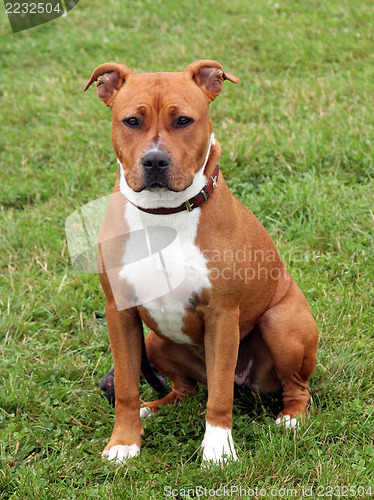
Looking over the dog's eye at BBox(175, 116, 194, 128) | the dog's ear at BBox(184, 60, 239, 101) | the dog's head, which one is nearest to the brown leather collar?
the dog's head

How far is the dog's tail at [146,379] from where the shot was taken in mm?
3809

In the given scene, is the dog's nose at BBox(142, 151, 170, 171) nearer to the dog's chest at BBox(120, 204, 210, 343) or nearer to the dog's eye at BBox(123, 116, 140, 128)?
the dog's eye at BBox(123, 116, 140, 128)

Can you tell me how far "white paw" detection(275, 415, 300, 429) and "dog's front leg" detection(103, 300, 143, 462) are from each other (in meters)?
0.77

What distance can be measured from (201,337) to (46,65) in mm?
5934

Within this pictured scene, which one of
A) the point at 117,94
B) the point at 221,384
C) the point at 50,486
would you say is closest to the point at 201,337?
the point at 221,384

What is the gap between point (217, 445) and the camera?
10.8 feet

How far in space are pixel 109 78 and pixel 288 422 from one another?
2084mm

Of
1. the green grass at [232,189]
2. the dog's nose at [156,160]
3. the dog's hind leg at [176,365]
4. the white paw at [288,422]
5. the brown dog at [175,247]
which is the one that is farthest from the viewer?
the dog's hind leg at [176,365]

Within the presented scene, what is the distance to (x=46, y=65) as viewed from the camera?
328 inches

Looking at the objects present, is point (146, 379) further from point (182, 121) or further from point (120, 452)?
point (182, 121)

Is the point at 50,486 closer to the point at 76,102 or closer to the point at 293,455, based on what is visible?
the point at 293,455

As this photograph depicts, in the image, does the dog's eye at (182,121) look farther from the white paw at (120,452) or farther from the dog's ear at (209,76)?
the white paw at (120,452)

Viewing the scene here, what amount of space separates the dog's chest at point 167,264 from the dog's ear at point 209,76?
2.10 ft

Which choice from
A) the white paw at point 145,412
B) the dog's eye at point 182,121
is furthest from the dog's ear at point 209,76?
the white paw at point 145,412
